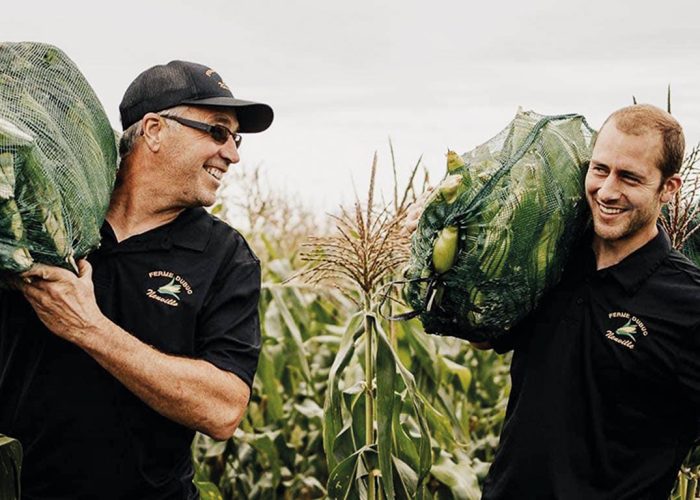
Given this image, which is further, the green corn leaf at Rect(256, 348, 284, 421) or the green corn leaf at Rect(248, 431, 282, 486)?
the green corn leaf at Rect(256, 348, 284, 421)

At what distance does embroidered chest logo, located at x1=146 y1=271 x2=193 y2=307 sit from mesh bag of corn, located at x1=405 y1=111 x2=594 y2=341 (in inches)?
30.2

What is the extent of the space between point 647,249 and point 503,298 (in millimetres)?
545

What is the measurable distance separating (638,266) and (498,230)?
545 mm

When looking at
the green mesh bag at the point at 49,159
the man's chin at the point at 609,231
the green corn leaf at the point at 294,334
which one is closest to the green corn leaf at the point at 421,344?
the green corn leaf at the point at 294,334

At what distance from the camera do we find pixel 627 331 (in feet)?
10.4

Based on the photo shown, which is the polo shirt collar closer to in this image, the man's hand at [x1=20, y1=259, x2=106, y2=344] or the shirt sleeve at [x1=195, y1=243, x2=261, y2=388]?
the shirt sleeve at [x1=195, y1=243, x2=261, y2=388]

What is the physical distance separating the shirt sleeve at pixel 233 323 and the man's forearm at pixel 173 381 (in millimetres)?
50

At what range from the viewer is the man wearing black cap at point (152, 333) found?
3150mm

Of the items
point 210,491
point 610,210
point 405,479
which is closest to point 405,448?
point 405,479

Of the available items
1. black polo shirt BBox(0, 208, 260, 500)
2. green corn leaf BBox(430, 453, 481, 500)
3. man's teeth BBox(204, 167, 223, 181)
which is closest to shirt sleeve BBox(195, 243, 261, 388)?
black polo shirt BBox(0, 208, 260, 500)

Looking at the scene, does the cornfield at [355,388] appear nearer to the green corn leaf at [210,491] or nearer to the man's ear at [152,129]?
the green corn leaf at [210,491]

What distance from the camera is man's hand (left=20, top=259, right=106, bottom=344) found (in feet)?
9.13

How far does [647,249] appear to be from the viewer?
3.24m

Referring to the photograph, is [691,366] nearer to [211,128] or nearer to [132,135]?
[211,128]
